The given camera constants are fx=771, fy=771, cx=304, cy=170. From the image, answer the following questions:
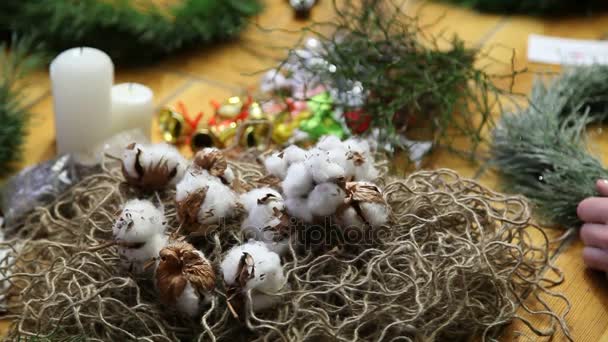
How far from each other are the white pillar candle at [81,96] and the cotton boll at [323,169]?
0.49 m

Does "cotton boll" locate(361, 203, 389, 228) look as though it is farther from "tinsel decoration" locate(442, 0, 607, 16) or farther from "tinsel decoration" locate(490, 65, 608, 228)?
"tinsel decoration" locate(442, 0, 607, 16)

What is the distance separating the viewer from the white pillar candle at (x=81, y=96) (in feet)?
3.97

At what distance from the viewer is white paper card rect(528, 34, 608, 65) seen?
1.57 metres

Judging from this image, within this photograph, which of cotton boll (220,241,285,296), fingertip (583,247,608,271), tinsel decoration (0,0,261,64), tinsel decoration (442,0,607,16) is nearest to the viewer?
cotton boll (220,241,285,296)

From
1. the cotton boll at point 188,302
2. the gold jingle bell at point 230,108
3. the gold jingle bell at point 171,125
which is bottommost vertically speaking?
the gold jingle bell at point 171,125

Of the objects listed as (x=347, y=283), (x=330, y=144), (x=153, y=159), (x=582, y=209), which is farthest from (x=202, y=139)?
(x=582, y=209)

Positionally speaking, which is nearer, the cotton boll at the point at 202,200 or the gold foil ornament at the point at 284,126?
the cotton boll at the point at 202,200

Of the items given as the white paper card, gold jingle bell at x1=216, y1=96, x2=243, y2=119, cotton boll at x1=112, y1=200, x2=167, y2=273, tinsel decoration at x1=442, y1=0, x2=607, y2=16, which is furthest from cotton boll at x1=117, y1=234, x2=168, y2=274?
tinsel decoration at x1=442, y1=0, x2=607, y2=16

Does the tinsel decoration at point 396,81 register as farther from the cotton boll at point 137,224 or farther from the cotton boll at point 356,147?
the cotton boll at point 137,224

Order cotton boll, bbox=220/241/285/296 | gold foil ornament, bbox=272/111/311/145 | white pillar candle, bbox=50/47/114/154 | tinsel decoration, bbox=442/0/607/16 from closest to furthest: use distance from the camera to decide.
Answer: cotton boll, bbox=220/241/285/296 → white pillar candle, bbox=50/47/114/154 → gold foil ornament, bbox=272/111/311/145 → tinsel decoration, bbox=442/0/607/16

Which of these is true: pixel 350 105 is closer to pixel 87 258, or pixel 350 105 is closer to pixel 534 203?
pixel 534 203

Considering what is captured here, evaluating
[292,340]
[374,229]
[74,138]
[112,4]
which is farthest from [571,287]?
[112,4]

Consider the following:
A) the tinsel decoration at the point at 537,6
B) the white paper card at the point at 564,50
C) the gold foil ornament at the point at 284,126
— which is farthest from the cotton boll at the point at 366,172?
the tinsel decoration at the point at 537,6

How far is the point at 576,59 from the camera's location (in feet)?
5.12
